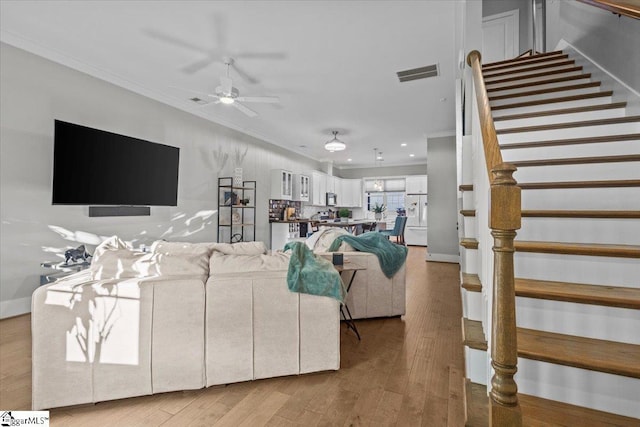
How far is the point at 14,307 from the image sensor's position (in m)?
3.28

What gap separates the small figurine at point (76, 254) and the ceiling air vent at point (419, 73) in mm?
4363

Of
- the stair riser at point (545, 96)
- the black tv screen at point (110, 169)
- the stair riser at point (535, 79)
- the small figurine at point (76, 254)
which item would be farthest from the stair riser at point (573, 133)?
the small figurine at point (76, 254)

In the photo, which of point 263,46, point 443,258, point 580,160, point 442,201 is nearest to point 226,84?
point 263,46

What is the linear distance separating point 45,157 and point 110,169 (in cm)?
65

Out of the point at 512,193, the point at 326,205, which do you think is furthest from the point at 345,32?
the point at 326,205

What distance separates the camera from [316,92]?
4660 millimetres

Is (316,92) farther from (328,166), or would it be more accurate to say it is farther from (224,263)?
(328,166)

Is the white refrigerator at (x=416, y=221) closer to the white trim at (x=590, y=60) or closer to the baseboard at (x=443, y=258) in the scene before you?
the baseboard at (x=443, y=258)

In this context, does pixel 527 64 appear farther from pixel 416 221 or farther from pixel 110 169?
pixel 416 221

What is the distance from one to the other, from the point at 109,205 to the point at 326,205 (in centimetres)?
668

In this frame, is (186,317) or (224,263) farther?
(224,263)

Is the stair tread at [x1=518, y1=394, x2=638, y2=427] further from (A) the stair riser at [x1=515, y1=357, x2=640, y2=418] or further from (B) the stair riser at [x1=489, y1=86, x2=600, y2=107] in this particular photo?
(B) the stair riser at [x1=489, y1=86, x2=600, y2=107]

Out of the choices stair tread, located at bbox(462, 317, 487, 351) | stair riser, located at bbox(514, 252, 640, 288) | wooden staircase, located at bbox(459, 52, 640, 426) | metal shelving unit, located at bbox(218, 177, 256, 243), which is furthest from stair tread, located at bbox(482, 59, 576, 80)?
metal shelving unit, located at bbox(218, 177, 256, 243)

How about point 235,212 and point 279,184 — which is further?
point 279,184
